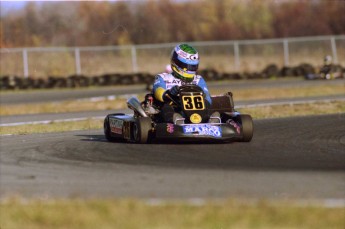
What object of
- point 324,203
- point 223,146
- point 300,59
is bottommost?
point 300,59

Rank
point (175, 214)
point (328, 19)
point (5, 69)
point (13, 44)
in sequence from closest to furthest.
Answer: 1. point (175, 214)
2. point (5, 69)
3. point (13, 44)
4. point (328, 19)

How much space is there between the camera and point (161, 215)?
6.01 m

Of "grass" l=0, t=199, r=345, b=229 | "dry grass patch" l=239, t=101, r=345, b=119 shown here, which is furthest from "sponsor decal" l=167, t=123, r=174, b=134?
"dry grass patch" l=239, t=101, r=345, b=119

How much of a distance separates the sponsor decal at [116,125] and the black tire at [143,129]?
24.5 inches

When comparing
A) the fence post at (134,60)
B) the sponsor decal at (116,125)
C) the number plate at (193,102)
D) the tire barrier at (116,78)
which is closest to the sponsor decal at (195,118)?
the number plate at (193,102)

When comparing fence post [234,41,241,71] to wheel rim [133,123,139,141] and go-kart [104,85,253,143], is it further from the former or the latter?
wheel rim [133,123,139,141]

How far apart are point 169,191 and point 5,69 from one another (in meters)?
27.0

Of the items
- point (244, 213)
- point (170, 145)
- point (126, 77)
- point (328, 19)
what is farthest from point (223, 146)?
point (328, 19)

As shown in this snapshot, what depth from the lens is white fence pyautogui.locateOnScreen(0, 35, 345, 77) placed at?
3328 centimetres

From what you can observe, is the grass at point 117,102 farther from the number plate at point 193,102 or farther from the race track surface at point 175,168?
the number plate at point 193,102

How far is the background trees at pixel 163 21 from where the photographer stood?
122 feet

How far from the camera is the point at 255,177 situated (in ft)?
25.7

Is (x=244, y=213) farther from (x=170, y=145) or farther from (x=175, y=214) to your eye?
(x=170, y=145)

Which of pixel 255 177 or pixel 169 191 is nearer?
pixel 169 191
